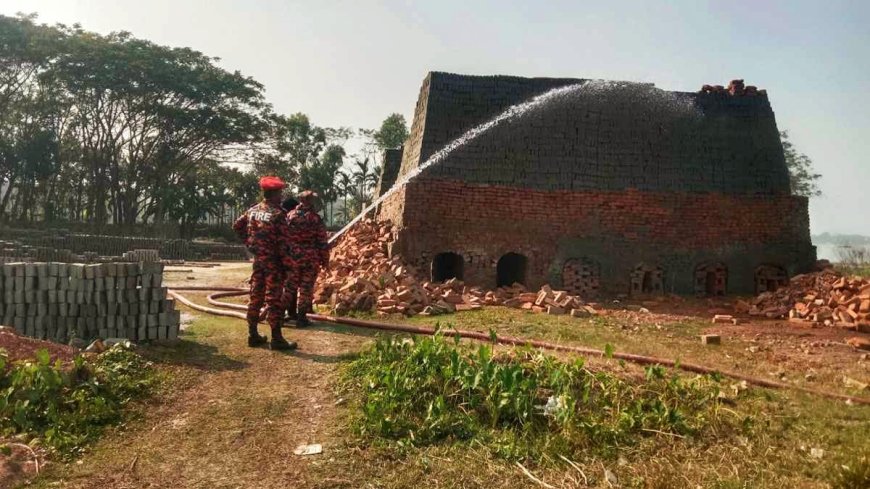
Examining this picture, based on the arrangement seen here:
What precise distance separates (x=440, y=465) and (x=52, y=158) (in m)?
40.6

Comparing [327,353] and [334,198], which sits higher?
[334,198]

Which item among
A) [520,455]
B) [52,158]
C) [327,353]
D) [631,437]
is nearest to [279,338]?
[327,353]

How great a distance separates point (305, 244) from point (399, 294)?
102 inches

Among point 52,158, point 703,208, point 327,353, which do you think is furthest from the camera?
point 52,158

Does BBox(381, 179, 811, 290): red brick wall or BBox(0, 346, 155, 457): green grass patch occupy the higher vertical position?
BBox(381, 179, 811, 290): red brick wall

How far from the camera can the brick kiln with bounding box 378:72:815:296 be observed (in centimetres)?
1317

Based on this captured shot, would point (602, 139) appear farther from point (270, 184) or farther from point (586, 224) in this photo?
point (270, 184)

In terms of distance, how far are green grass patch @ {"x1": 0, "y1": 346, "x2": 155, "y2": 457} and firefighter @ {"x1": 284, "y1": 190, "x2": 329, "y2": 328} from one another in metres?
2.62

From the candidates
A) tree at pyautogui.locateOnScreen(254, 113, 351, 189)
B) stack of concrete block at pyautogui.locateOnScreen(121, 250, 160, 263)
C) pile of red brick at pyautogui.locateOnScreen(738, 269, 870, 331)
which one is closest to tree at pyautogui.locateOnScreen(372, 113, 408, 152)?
tree at pyautogui.locateOnScreen(254, 113, 351, 189)

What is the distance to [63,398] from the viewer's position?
183 inches

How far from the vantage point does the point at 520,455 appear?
4.04 m

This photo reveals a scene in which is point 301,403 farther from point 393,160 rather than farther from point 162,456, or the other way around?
point 393,160

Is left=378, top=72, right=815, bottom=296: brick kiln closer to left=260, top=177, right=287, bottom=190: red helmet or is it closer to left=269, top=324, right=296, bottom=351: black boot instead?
left=260, top=177, right=287, bottom=190: red helmet

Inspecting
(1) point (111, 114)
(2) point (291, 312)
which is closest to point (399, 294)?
(2) point (291, 312)
